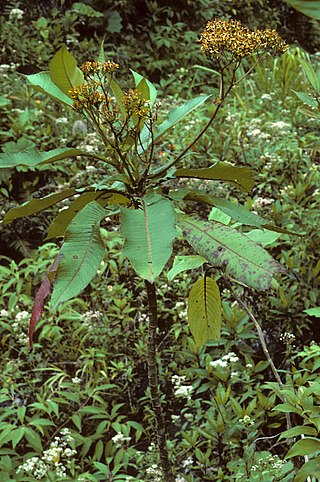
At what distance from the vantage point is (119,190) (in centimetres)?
160

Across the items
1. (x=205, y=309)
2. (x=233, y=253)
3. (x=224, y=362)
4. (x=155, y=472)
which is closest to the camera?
(x=233, y=253)

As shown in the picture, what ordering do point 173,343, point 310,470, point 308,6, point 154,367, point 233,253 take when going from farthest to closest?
point 173,343 < point 154,367 < point 310,470 < point 233,253 < point 308,6

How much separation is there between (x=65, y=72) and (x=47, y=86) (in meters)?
0.12

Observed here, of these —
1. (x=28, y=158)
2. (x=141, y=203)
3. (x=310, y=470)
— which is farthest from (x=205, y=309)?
(x=28, y=158)

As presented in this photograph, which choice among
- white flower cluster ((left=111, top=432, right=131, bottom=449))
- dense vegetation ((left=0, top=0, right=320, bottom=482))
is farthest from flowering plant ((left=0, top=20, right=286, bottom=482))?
white flower cluster ((left=111, top=432, right=131, bottom=449))

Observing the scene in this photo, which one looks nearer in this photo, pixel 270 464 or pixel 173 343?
pixel 270 464

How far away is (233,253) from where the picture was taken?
1.30 meters

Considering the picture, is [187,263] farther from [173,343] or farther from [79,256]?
[173,343]

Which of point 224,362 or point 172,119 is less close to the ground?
point 172,119

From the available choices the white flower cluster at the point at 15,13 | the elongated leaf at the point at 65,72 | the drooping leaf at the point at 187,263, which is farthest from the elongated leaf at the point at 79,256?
the white flower cluster at the point at 15,13

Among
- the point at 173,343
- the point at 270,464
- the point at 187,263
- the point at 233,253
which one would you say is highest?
the point at 233,253

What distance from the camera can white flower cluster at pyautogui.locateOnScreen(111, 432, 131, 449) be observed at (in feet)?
7.53

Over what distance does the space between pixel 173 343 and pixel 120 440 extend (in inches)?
28.0

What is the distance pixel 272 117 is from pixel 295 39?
4373mm
